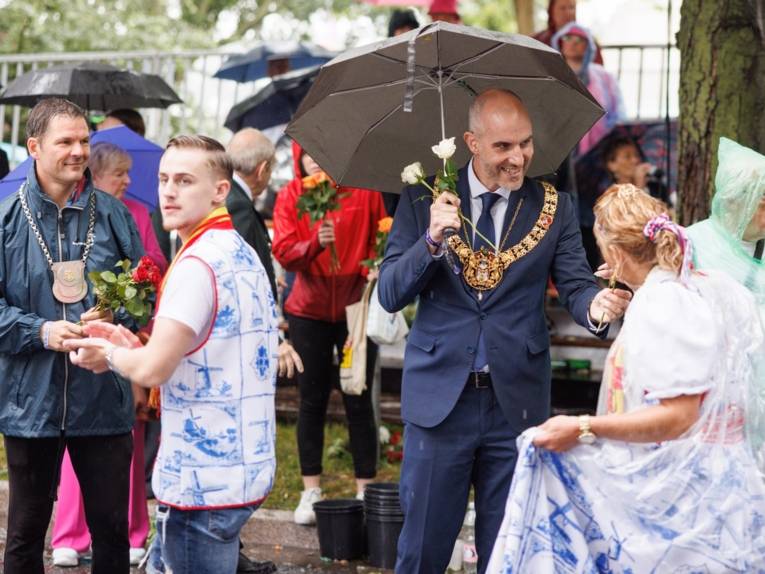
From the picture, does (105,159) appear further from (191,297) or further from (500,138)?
(191,297)

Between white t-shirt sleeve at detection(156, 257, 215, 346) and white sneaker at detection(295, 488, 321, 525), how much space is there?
140 inches

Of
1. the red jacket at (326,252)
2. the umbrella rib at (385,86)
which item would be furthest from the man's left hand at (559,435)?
the red jacket at (326,252)

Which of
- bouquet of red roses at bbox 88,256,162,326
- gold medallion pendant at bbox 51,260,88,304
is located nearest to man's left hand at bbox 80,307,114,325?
bouquet of red roses at bbox 88,256,162,326

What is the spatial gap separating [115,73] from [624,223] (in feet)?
17.8

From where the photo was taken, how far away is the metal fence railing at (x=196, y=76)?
12.0 m


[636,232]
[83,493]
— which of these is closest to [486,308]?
[636,232]

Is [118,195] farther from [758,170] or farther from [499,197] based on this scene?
[758,170]

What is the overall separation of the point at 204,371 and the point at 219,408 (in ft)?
0.42

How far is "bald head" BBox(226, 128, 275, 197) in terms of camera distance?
267 inches

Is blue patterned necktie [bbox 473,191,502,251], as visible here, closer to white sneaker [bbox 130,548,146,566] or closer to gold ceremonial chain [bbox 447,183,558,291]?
gold ceremonial chain [bbox 447,183,558,291]

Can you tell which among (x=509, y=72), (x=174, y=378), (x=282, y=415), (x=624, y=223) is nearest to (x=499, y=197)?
(x=509, y=72)

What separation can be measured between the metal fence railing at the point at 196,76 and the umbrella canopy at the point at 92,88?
9.36 feet

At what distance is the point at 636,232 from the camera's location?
12.4ft

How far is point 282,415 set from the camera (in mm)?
9484
